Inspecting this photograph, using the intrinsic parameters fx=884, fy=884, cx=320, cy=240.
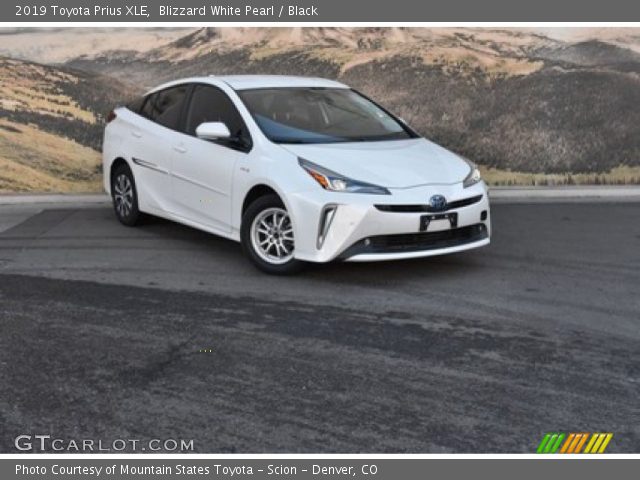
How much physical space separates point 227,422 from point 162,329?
1.50 m

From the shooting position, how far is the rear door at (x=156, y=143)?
776cm

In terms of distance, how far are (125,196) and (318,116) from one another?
2247 mm

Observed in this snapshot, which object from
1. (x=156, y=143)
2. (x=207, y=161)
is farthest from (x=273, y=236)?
(x=156, y=143)

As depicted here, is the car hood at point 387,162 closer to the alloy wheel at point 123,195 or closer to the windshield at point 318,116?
the windshield at point 318,116

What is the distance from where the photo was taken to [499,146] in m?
11.2

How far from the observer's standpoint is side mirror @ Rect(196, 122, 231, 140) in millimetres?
6938

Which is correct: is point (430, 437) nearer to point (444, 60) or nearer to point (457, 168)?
point (457, 168)

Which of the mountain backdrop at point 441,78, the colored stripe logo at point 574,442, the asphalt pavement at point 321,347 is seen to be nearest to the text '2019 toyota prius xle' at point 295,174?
the asphalt pavement at point 321,347

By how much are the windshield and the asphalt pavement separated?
108 centimetres

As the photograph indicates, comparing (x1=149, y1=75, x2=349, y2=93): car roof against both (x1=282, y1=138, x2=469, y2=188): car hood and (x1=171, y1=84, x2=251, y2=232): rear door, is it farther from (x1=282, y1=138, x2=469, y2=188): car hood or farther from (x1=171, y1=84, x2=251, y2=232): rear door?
(x1=282, y1=138, x2=469, y2=188): car hood

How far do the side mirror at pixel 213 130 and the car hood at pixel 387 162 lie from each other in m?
0.51

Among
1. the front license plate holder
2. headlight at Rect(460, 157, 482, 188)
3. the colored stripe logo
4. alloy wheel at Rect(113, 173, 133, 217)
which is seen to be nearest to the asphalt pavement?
the colored stripe logo

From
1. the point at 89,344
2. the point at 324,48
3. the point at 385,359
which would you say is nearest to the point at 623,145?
the point at 324,48

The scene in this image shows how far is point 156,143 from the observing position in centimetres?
785
